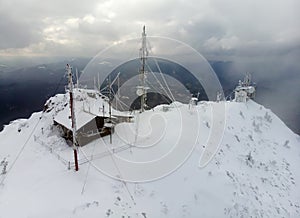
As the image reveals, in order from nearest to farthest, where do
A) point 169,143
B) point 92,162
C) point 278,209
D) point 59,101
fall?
point 92,162 < point 278,209 < point 169,143 < point 59,101

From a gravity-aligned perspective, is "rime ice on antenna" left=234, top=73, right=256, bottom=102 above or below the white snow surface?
above

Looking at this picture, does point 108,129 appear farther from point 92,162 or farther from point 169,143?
point 169,143

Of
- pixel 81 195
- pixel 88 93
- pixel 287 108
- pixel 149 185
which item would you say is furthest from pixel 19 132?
pixel 287 108

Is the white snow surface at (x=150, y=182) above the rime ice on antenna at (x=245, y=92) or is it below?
below

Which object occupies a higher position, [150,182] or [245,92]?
[245,92]

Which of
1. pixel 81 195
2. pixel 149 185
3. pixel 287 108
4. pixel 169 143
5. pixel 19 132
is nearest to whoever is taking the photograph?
pixel 81 195

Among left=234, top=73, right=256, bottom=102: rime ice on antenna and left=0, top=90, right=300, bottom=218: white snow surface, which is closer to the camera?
left=0, top=90, right=300, bottom=218: white snow surface

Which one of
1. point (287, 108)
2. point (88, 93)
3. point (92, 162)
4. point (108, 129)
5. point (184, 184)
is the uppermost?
point (88, 93)

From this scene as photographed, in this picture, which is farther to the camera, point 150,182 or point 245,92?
point 245,92
